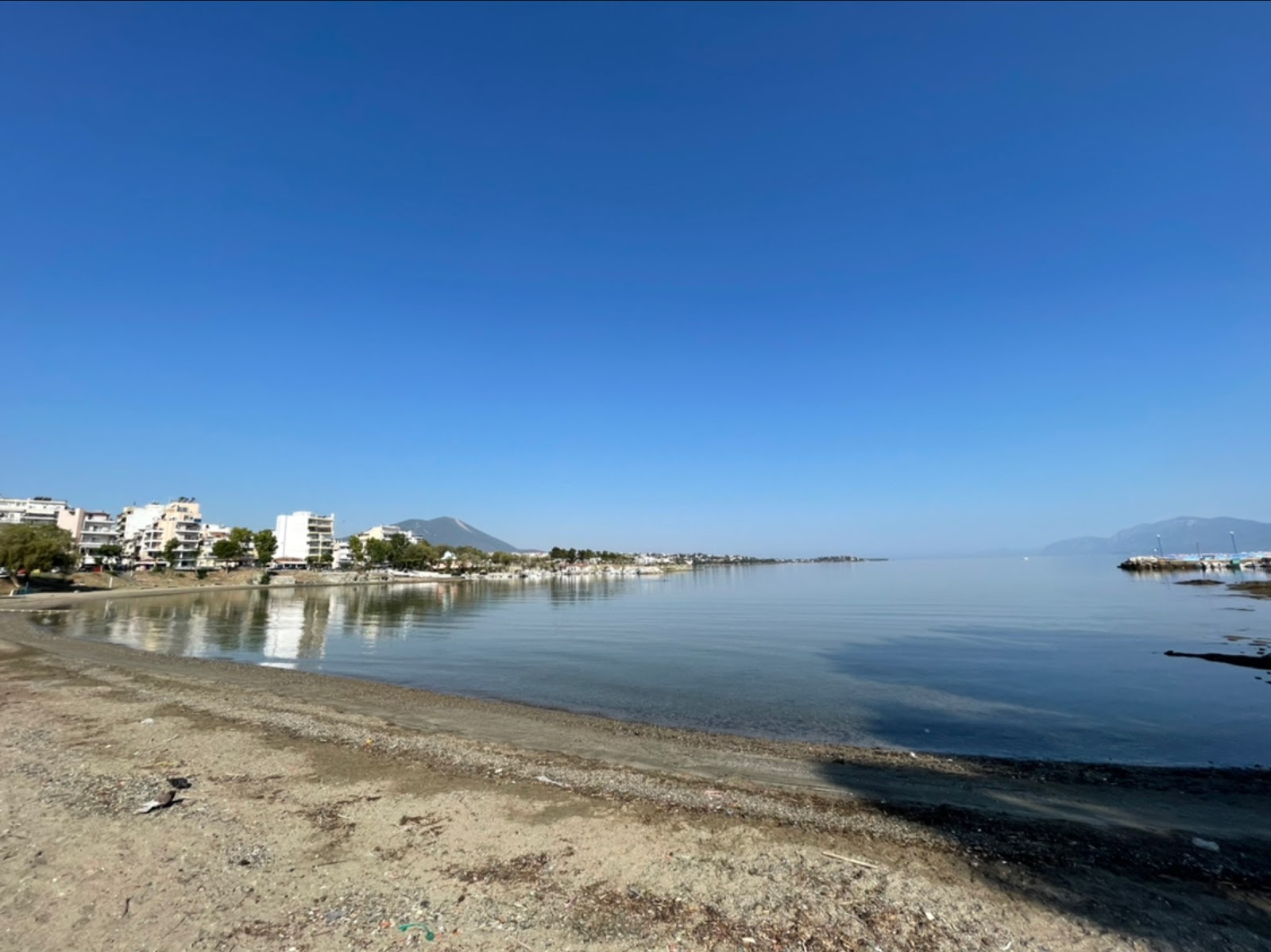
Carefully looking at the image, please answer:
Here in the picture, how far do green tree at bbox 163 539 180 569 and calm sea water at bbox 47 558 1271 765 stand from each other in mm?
82955

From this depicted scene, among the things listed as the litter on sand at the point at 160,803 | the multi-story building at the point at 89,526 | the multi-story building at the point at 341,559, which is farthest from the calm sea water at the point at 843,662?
the multi-story building at the point at 341,559

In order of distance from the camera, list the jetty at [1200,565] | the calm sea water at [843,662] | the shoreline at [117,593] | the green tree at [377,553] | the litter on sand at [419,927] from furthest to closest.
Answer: the green tree at [377,553] < the jetty at [1200,565] < the shoreline at [117,593] < the calm sea water at [843,662] < the litter on sand at [419,927]

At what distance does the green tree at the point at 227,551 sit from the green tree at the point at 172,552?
7.22 metres

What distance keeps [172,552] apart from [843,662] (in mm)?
155417

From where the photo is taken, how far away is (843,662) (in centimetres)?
2828

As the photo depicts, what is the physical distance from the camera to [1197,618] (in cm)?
4622

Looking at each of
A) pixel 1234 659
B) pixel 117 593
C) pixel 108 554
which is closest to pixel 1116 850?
pixel 1234 659

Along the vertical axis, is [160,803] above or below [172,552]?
below

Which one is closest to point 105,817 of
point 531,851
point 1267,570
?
point 531,851

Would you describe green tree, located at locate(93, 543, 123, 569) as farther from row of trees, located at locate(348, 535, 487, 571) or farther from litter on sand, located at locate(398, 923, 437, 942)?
litter on sand, located at locate(398, 923, 437, 942)

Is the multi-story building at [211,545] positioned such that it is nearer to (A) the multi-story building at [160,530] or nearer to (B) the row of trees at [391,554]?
(A) the multi-story building at [160,530]

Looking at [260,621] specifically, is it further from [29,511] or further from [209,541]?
[29,511]

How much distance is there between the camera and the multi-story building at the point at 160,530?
146 m

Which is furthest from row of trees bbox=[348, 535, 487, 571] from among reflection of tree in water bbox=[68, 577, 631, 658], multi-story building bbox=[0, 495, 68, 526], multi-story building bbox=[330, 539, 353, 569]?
reflection of tree in water bbox=[68, 577, 631, 658]
